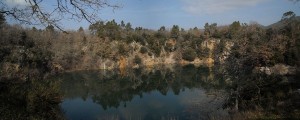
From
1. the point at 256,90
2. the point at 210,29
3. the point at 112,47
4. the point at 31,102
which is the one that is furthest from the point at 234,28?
the point at 31,102

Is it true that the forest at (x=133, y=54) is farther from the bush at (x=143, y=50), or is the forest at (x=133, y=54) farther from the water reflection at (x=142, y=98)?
the water reflection at (x=142, y=98)

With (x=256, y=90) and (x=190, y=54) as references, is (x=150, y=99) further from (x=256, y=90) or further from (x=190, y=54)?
(x=190, y=54)

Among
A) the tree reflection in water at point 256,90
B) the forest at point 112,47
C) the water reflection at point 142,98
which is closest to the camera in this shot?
the tree reflection in water at point 256,90

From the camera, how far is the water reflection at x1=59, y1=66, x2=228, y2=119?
20.6 meters

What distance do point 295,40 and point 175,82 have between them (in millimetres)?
17358

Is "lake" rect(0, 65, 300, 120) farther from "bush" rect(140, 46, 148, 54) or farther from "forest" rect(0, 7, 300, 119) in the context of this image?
"bush" rect(140, 46, 148, 54)

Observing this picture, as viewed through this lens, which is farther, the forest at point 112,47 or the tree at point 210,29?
the tree at point 210,29

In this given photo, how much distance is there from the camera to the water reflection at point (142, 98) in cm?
2061

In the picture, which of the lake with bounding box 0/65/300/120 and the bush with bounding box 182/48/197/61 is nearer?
the lake with bounding box 0/65/300/120

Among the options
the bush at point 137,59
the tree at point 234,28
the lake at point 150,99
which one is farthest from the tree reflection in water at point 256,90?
the tree at point 234,28

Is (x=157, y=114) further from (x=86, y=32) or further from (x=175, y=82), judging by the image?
(x=86, y=32)

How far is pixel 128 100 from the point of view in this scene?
29734mm

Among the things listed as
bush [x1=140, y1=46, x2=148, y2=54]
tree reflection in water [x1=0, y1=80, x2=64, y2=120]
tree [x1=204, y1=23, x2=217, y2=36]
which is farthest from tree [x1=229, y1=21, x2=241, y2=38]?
tree reflection in water [x1=0, y1=80, x2=64, y2=120]

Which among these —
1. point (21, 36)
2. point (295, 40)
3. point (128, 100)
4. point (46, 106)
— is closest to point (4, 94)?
point (46, 106)
